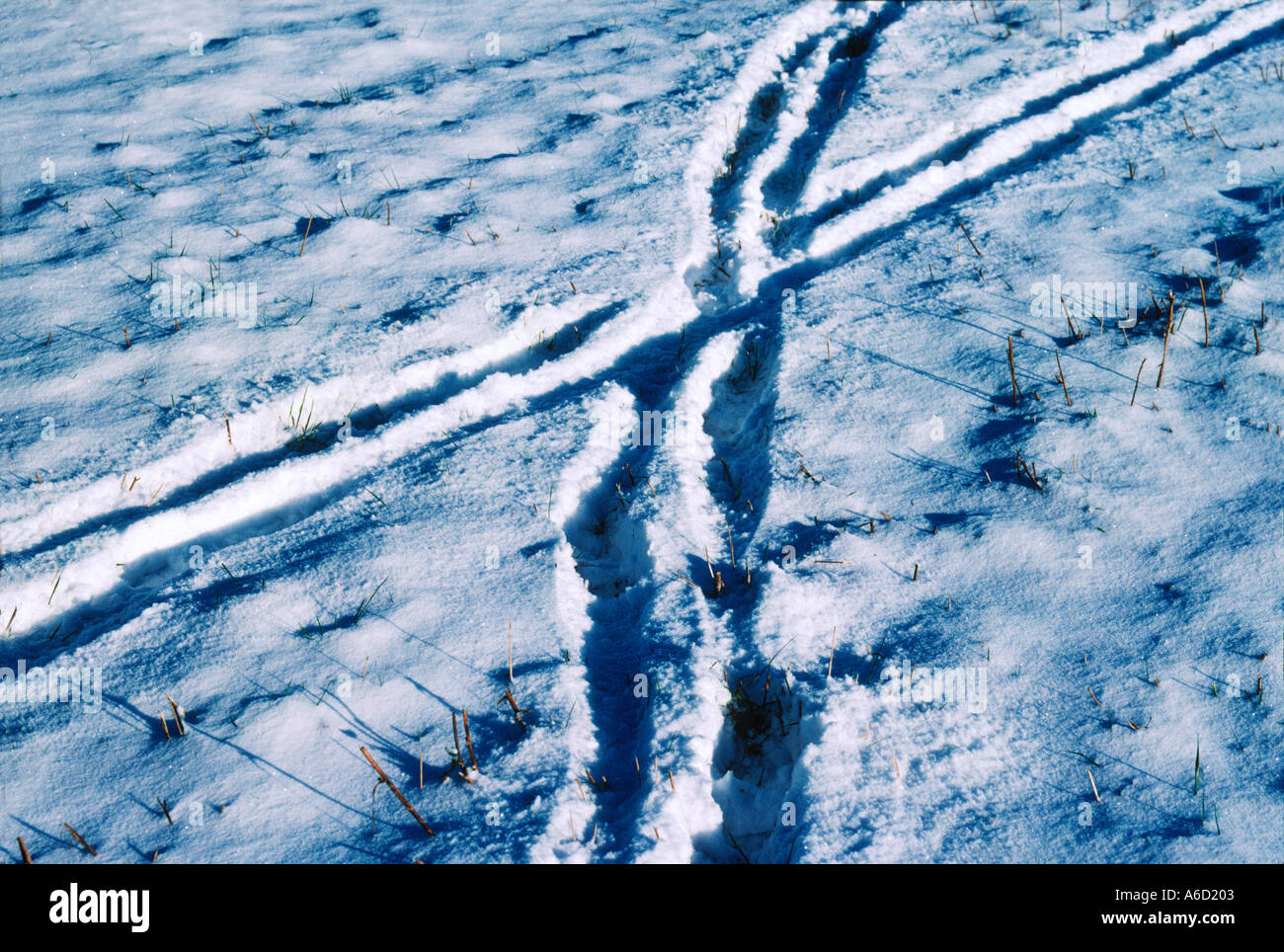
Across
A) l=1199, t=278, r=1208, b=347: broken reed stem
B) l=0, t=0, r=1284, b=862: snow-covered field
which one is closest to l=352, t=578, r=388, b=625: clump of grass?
l=0, t=0, r=1284, b=862: snow-covered field

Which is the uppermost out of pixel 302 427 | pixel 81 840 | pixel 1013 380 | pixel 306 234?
pixel 306 234

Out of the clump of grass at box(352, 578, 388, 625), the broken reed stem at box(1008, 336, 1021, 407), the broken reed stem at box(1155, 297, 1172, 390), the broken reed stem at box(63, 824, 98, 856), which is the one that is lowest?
the broken reed stem at box(63, 824, 98, 856)

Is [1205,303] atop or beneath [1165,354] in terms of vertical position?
atop

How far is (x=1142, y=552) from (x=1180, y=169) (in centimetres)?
292

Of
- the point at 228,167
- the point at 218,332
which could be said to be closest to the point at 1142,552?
the point at 218,332

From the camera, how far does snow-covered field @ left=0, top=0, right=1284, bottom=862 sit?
2.56m

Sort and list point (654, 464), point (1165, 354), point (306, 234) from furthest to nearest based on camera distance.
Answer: point (306, 234) < point (1165, 354) < point (654, 464)

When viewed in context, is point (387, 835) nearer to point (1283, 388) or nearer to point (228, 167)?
point (1283, 388)

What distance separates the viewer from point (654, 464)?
359 centimetres

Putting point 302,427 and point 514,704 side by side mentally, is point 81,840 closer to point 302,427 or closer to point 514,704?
point 514,704

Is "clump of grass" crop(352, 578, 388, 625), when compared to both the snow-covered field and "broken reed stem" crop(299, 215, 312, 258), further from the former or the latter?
"broken reed stem" crop(299, 215, 312, 258)

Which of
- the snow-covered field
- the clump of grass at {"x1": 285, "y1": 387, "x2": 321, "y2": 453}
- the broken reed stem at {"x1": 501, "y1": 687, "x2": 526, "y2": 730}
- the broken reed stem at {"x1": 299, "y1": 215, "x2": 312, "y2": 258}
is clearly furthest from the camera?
the broken reed stem at {"x1": 299, "y1": 215, "x2": 312, "y2": 258}

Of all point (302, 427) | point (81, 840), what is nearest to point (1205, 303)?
point (302, 427)

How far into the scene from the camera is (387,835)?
2.47 m
